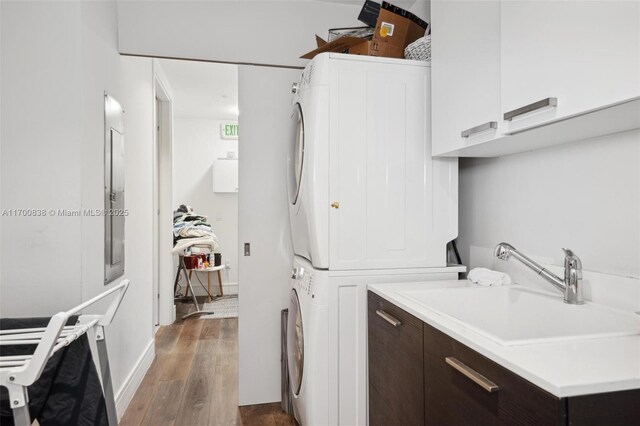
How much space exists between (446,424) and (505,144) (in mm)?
982

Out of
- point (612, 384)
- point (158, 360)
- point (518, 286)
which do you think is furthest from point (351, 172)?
point (158, 360)

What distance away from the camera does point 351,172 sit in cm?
172

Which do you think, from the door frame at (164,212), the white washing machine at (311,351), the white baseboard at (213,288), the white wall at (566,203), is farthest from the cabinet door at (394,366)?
the white baseboard at (213,288)

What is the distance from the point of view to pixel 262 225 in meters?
2.35

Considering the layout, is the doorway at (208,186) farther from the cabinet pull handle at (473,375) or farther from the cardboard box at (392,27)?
the cabinet pull handle at (473,375)

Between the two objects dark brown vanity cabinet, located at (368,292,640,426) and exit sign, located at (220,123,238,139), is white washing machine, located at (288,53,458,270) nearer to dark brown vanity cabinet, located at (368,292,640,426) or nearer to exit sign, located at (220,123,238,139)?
dark brown vanity cabinet, located at (368,292,640,426)

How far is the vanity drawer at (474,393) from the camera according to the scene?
2.43 feet

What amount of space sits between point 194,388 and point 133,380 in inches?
15.3

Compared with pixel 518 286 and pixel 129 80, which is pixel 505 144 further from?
pixel 129 80

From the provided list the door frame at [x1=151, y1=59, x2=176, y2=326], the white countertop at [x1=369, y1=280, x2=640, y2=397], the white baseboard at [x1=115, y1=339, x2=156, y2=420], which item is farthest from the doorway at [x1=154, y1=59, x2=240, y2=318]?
the white countertop at [x1=369, y1=280, x2=640, y2=397]

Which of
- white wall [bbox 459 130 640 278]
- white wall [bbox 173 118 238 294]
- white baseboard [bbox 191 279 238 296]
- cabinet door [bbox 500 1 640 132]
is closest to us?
cabinet door [bbox 500 1 640 132]

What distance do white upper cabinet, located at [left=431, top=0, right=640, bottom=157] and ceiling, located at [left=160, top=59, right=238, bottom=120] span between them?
74.5 inches

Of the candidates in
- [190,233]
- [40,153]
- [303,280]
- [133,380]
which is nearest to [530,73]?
[303,280]

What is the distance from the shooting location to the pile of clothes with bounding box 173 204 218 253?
14.7 ft
